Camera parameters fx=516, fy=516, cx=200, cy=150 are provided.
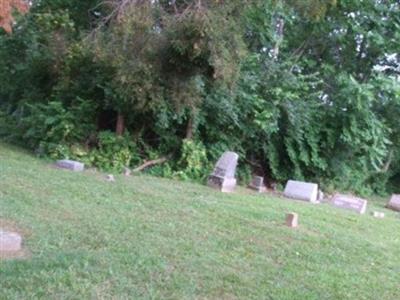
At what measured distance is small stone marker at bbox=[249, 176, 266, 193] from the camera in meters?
10.2

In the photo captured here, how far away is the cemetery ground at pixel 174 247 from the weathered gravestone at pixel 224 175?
136cm

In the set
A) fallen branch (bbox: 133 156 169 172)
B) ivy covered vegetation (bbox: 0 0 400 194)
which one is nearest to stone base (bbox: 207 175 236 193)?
ivy covered vegetation (bbox: 0 0 400 194)

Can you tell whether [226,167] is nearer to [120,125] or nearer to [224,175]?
[224,175]

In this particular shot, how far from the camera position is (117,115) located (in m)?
10.3

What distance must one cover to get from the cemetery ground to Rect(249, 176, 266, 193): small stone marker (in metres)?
2.83

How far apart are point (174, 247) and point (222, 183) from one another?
4362 mm

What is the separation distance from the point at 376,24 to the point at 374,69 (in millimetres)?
1156

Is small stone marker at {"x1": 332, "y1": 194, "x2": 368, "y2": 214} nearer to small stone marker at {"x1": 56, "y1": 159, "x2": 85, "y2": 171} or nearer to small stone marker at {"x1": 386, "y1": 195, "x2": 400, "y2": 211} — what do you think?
small stone marker at {"x1": 386, "y1": 195, "x2": 400, "y2": 211}

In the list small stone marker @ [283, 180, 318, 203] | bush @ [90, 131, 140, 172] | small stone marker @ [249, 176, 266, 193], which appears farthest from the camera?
small stone marker @ [249, 176, 266, 193]

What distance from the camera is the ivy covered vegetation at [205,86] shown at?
8742 mm

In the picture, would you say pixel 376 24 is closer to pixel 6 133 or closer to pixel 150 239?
pixel 6 133

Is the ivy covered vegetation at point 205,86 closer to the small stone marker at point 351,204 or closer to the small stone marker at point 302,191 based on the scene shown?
the small stone marker at point 302,191

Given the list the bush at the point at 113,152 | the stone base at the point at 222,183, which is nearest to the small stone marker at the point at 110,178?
the bush at the point at 113,152

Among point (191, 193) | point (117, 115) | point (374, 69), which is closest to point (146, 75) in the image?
point (117, 115)
